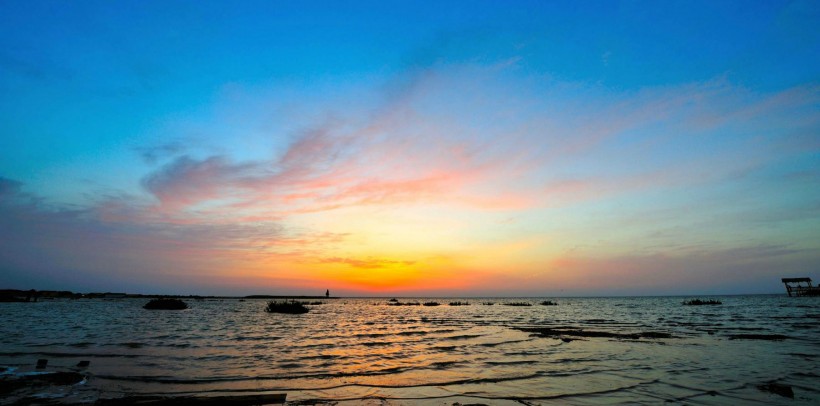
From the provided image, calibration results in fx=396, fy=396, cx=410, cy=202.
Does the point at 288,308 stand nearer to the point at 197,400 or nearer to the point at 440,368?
the point at 440,368

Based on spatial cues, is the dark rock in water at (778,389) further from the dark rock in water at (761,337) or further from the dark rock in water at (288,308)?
the dark rock in water at (288,308)

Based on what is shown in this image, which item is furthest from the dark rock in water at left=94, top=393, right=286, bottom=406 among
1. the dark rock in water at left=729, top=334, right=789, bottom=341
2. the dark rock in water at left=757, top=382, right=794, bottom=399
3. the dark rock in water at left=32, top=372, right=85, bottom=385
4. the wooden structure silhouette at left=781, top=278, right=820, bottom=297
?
the wooden structure silhouette at left=781, top=278, right=820, bottom=297

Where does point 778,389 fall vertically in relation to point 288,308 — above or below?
above

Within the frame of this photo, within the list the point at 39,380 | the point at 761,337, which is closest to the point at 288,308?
the point at 39,380

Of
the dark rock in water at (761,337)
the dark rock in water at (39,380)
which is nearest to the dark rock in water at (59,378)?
the dark rock in water at (39,380)

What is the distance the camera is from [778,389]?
481 inches

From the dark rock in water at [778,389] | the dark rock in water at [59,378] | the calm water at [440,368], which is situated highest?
A: the dark rock in water at [59,378]

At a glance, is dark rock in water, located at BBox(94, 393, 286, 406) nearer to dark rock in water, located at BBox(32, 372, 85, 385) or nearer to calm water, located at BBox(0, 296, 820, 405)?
calm water, located at BBox(0, 296, 820, 405)

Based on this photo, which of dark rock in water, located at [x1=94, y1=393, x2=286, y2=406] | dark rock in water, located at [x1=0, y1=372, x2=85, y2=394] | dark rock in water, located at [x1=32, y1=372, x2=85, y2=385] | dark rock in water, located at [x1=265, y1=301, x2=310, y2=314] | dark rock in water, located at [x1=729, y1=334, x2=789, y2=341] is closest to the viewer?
dark rock in water, located at [x1=94, y1=393, x2=286, y2=406]

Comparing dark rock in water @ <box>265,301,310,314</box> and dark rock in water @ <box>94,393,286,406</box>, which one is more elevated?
dark rock in water @ <box>94,393,286,406</box>

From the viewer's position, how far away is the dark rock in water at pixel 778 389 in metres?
11.7

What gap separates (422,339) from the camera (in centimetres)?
2955

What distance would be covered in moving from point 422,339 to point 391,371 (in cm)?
1365

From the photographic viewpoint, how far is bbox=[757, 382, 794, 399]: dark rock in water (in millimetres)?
11664
